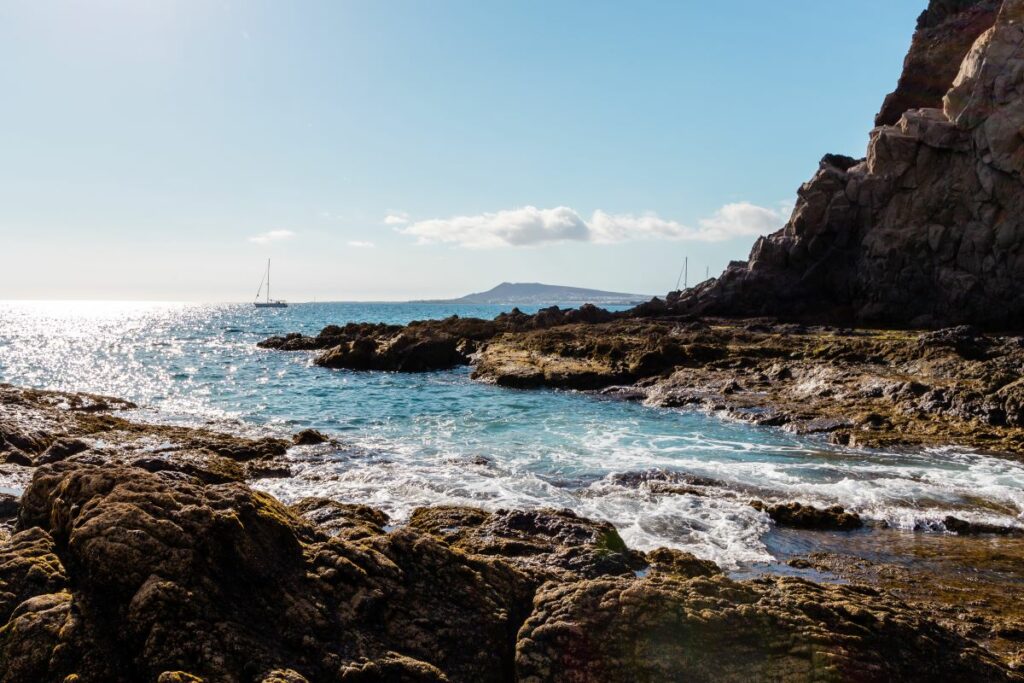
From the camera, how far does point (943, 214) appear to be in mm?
52812

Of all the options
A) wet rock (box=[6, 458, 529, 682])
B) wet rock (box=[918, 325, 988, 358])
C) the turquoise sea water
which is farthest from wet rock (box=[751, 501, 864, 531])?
wet rock (box=[918, 325, 988, 358])

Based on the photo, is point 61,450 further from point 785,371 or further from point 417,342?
point 417,342

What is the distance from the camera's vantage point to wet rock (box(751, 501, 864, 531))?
12.3 m

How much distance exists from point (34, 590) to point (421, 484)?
10.4 m

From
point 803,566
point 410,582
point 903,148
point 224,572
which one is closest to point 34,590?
point 224,572

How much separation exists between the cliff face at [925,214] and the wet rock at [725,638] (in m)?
53.4

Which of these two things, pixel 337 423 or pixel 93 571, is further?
pixel 337 423

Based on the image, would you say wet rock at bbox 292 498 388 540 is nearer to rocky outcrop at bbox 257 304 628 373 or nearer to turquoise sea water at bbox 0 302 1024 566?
turquoise sea water at bbox 0 302 1024 566

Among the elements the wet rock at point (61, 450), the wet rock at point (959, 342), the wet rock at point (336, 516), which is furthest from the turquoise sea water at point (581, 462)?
the wet rock at point (959, 342)

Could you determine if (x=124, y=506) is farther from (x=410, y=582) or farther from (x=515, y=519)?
(x=515, y=519)

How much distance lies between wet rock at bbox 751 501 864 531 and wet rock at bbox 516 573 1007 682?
6.56m

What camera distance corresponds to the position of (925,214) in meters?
53.9

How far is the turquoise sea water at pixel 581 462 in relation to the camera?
13.2m

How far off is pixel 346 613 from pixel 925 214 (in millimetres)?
62262
